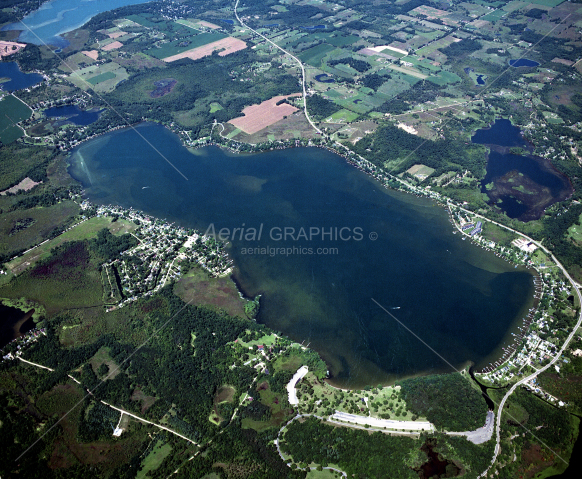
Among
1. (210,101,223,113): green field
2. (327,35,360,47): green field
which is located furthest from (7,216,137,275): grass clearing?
(327,35,360,47): green field

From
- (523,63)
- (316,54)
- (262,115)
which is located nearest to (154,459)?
(262,115)

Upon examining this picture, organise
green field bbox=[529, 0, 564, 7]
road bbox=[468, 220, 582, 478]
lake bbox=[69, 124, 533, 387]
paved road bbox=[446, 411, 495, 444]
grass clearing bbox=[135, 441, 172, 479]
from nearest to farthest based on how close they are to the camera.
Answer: grass clearing bbox=[135, 441, 172, 479] → road bbox=[468, 220, 582, 478] → paved road bbox=[446, 411, 495, 444] → lake bbox=[69, 124, 533, 387] → green field bbox=[529, 0, 564, 7]

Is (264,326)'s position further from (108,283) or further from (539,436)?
(539,436)

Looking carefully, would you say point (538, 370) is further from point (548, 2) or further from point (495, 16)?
point (548, 2)

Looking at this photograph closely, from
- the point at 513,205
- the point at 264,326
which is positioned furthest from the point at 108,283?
the point at 513,205

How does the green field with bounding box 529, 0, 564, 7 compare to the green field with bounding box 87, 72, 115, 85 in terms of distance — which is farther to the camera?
the green field with bounding box 529, 0, 564, 7

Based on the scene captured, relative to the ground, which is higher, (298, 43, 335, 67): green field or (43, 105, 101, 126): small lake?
(298, 43, 335, 67): green field

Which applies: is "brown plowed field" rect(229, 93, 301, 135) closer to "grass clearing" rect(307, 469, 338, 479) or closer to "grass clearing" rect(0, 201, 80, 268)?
"grass clearing" rect(0, 201, 80, 268)
